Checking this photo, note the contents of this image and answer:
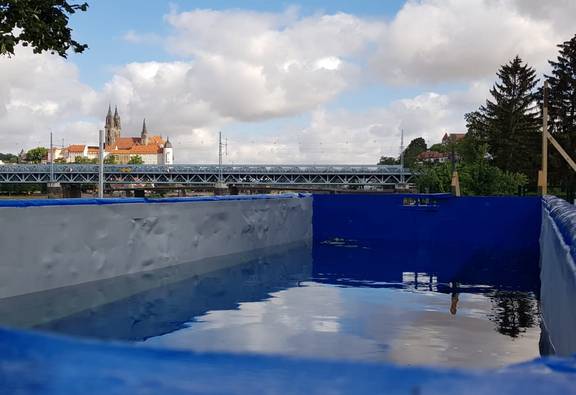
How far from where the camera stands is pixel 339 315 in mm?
7332

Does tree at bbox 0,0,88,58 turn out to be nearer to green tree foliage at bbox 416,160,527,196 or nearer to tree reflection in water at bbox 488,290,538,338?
tree reflection in water at bbox 488,290,538,338

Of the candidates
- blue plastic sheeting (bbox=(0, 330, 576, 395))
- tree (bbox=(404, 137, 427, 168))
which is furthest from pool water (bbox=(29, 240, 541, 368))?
tree (bbox=(404, 137, 427, 168))

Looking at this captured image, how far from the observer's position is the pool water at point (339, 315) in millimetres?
Answer: 5777

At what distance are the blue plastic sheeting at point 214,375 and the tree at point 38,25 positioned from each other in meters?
14.8

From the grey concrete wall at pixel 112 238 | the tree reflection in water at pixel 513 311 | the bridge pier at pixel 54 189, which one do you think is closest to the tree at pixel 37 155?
the bridge pier at pixel 54 189

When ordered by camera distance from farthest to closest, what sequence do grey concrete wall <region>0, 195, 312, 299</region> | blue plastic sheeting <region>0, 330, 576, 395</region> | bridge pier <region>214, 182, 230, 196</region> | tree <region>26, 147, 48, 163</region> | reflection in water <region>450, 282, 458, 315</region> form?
tree <region>26, 147, 48, 163</region>, bridge pier <region>214, 182, 230, 196</region>, grey concrete wall <region>0, 195, 312, 299</region>, reflection in water <region>450, 282, 458, 315</region>, blue plastic sheeting <region>0, 330, 576, 395</region>

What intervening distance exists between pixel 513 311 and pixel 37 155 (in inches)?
7919

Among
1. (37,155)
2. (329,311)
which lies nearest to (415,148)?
(37,155)

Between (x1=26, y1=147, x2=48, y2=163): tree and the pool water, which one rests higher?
(x1=26, y1=147, x2=48, y2=163): tree

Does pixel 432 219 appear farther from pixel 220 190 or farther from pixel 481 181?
pixel 220 190

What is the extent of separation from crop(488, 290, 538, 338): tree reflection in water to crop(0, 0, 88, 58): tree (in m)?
12.3

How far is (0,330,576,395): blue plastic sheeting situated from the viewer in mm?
1307

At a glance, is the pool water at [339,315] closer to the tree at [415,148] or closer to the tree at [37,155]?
the tree at [415,148]

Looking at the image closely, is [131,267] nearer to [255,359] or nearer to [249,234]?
[249,234]
